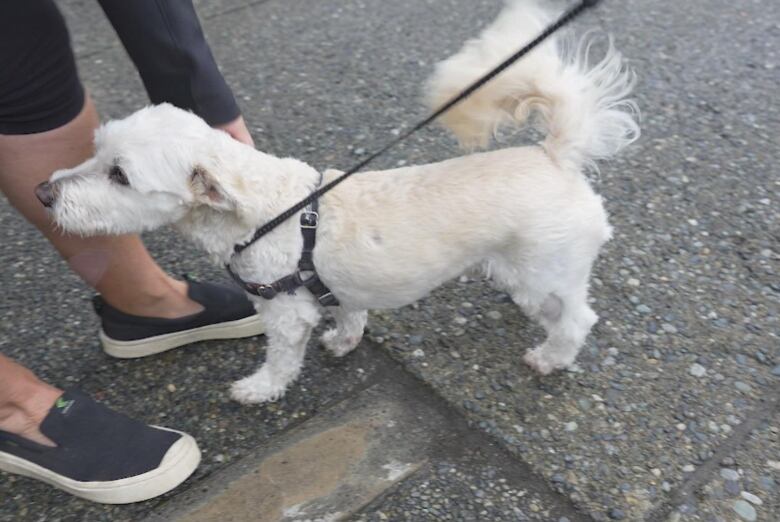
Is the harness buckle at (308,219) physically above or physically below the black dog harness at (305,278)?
above

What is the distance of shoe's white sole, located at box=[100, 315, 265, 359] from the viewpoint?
2.65 meters

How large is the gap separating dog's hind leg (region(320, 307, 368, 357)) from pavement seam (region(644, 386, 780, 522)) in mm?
1152

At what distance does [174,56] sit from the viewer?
84.3 inches

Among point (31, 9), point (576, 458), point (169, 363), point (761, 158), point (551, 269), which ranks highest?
point (31, 9)

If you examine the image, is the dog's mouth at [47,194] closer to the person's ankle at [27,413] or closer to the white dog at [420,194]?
the white dog at [420,194]

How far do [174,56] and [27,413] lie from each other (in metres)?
1.19

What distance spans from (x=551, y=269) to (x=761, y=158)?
75.4 inches

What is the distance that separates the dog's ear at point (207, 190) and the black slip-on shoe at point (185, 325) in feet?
2.39

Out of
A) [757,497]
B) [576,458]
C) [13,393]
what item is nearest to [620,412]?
[576,458]

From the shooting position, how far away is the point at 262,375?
2.50 m

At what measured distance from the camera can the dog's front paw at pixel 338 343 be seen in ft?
8.78

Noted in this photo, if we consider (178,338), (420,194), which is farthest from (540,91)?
(178,338)

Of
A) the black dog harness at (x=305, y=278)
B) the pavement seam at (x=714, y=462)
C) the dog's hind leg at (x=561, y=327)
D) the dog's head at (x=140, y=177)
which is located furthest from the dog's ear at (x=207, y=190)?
the pavement seam at (x=714, y=462)

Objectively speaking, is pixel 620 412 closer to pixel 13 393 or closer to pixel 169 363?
pixel 169 363
